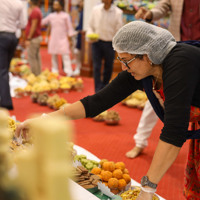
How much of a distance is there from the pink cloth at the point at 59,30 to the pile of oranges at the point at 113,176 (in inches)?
193

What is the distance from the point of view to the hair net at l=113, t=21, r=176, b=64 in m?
1.24

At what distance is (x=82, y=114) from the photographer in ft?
5.04

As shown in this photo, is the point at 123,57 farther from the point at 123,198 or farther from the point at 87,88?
the point at 87,88

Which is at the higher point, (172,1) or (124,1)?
(172,1)

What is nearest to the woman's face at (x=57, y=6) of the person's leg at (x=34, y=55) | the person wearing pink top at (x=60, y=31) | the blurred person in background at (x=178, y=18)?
the person wearing pink top at (x=60, y=31)

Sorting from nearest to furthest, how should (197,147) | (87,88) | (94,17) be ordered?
(197,147) → (94,17) → (87,88)

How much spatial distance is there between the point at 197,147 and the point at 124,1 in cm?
524

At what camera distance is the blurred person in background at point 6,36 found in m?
3.71

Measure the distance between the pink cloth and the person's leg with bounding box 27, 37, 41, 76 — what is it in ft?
1.97

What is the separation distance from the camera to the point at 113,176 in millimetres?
1811

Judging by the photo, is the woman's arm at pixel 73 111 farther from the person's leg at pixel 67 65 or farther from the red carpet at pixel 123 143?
the person's leg at pixel 67 65

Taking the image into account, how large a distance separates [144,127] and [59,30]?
438 centimetres

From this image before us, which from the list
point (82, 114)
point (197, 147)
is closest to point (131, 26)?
point (82, 114)

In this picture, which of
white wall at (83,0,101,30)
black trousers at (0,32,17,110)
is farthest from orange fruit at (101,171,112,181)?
white wall at (83,0,101,30)
